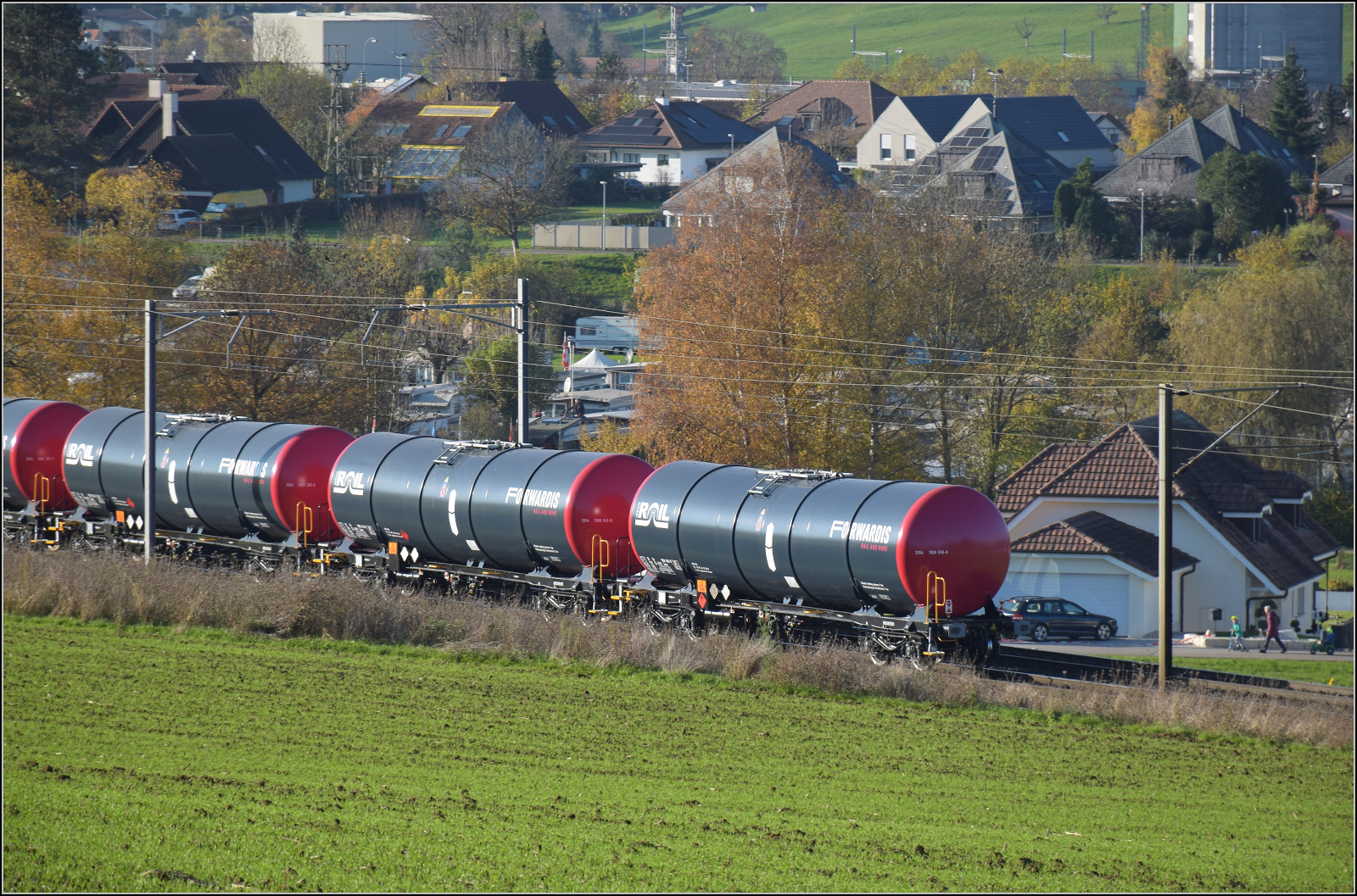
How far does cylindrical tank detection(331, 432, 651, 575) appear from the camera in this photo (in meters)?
27.5

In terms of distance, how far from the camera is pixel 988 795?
15.7 metres

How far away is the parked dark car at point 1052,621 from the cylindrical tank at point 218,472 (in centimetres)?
1905

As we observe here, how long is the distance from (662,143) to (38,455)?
258 feet

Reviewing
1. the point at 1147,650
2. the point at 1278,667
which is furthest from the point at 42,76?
the point at 1278,667

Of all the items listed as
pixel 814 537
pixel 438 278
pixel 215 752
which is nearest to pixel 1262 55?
pixel 438 278

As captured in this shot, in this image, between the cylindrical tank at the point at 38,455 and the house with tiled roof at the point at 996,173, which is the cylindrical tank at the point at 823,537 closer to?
the cylindrical tank at the point at 38,455

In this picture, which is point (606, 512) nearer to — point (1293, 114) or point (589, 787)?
point (589, 787)

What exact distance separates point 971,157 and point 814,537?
75.9 metres

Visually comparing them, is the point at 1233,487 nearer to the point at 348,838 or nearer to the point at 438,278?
the point at 348,838

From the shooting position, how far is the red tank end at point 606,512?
27266 mm

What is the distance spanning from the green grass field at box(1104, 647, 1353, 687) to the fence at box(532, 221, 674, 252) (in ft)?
191

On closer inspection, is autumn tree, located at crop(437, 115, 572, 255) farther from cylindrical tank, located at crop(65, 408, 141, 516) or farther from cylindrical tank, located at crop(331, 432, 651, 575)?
cylindrical tank, located at crop(331, 432, 651, 575)

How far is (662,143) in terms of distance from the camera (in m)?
109

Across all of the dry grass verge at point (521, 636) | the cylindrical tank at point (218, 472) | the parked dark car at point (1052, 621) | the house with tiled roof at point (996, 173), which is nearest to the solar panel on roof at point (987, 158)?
the house with tiled roof at point (996, 173)
